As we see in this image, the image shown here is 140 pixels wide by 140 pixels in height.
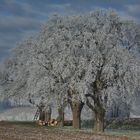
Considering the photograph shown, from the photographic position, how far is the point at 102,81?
145 feet

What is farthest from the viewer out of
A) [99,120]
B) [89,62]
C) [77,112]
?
[77,112]

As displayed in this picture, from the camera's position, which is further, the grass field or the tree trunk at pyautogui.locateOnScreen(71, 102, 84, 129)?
the tree trunk at pyautogui.locateOnScreen(71, 102, 84, 129)

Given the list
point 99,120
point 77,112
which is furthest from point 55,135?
point 77,112

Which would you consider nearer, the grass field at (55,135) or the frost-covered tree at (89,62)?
the grass field at (55,135)

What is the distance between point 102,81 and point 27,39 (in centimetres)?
1980

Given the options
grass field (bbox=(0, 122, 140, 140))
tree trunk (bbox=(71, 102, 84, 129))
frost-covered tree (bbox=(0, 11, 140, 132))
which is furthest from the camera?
tree trunk (bbox=(71, 102, 84, 129))

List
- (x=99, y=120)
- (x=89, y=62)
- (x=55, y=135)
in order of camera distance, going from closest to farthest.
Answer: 1. (x=55, y=135)
2. (x=89, y=62)
3. (x=99, y=120)

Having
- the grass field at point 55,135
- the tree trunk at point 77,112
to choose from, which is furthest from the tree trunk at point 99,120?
the grass field at point 55,135

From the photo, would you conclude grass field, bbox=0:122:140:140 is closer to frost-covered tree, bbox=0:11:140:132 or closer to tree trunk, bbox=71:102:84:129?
frost-covered tree, bbox=0:11:140:132

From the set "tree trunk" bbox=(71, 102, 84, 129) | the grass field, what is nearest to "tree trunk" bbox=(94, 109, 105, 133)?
"tree trunk" bbox=(71, 102, 84, 129)

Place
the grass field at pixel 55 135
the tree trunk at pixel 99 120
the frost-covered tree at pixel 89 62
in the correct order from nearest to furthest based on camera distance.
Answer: the grass field at pixel 55 135, the frost-covered tree at pixel 89 62, the tree trunk at pixel 99 120

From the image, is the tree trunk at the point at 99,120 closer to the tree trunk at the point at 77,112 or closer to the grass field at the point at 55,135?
the tree trunk at the point at 77,112

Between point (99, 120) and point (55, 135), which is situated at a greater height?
point (99, 120)

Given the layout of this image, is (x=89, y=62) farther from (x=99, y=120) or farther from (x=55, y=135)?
(x=55, y=135)
